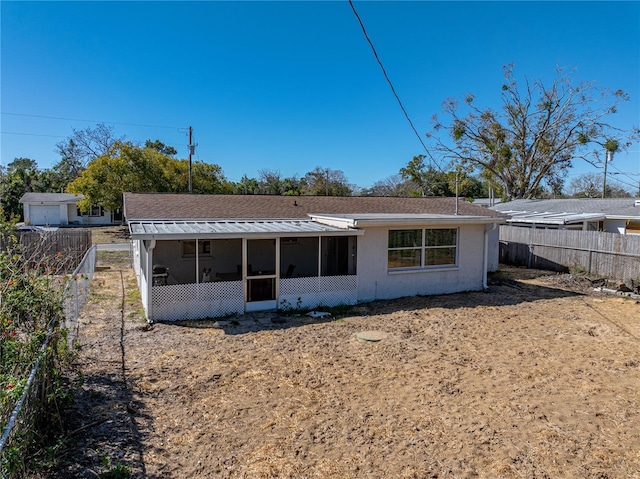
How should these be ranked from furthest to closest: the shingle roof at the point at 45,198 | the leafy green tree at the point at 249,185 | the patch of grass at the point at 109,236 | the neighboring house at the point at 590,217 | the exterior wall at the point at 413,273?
the leafy green tree at the point at 249,185 < the shingle roof at the point at 45,198 < the patch of grass at the point at 109,236 < the neighboring house at the point at 590,217 < the exterior wall at the point at 413,273

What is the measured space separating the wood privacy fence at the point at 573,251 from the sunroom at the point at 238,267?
10.5 meters

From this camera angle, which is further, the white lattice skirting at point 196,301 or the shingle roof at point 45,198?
the shingle roof at point 45,198

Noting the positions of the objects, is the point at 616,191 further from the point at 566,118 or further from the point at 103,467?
the point at 103,467

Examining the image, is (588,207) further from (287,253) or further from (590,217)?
(287,253)

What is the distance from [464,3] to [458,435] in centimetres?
1233

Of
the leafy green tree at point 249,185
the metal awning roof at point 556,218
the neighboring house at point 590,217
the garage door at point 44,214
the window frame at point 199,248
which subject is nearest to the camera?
the window frame at point 199,248

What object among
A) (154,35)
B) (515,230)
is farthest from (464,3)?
(515,230)

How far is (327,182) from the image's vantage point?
165 ft

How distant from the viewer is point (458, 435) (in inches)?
199

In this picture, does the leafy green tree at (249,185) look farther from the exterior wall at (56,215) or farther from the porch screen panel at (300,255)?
the porch screen panel at (300,255)

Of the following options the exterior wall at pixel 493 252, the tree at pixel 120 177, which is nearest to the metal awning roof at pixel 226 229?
the exterior wall at pixel 493 252

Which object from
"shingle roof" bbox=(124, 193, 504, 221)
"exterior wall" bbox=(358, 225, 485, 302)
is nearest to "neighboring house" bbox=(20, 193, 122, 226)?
"shingle roof" bbox=(124, 193, 504, 221)

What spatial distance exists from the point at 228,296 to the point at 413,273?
5897 millimetres

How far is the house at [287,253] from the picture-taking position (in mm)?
10281
